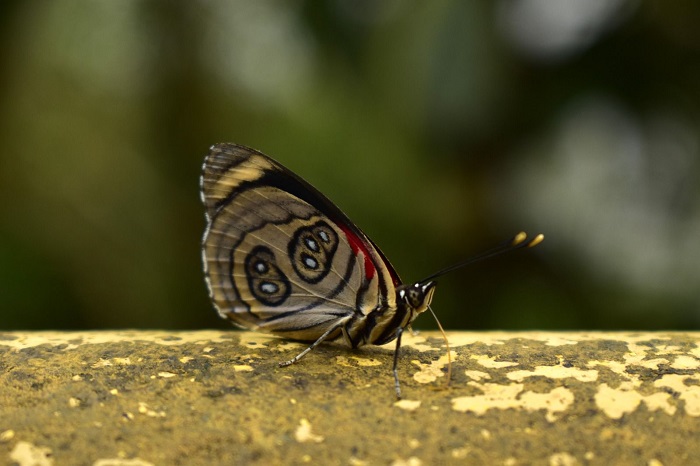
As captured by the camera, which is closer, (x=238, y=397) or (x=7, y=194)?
(x=238, y=397)

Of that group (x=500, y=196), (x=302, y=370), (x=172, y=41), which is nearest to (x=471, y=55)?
(x=500, y=196)

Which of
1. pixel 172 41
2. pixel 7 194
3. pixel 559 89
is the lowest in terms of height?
pixel 7 194

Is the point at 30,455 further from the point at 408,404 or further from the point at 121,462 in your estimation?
the point at 408,404

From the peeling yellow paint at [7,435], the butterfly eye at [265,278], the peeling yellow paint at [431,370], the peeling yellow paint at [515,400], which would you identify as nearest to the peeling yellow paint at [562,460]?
the peeling yellow paint at [515,400]

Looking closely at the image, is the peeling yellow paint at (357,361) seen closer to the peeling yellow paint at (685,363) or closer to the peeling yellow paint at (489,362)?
the peeling yellow paint at (489,362)

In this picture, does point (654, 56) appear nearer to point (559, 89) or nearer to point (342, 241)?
point (559, 89)

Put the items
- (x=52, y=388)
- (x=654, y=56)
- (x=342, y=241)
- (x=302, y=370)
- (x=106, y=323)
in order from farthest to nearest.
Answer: (x=106, y=323) < (x=654, y=56) < (x=342, y=241) < (x=302, y=370) < (x=52, y=388)
